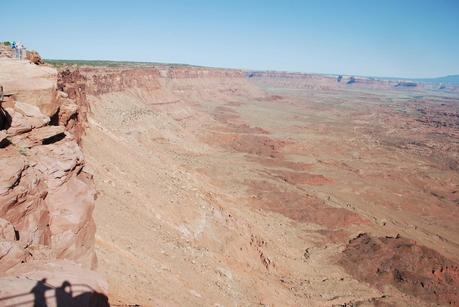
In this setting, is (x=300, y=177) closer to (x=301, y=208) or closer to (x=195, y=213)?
(x=301, y=208)

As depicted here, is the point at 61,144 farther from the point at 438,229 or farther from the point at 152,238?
the point at 438,229

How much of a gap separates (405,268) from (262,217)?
12.1 metres

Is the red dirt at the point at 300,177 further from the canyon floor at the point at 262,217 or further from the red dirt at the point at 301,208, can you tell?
the red dirt at the point at 301,208

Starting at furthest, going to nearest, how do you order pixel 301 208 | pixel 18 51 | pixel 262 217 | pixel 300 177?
pixel 300 177, pixel 301 208, pixel 262 217, pixel 18 51

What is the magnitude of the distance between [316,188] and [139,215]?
103ft

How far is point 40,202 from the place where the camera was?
10094mm

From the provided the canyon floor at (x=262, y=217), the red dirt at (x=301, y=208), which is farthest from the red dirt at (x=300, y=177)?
the red dirt at (x=301, y=208)

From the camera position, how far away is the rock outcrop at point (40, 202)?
7586 mm

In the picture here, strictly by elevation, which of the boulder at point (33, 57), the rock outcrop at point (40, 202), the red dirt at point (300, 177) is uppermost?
the boulder at point (33, 57)

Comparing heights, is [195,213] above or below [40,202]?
below

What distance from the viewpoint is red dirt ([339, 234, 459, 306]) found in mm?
24781

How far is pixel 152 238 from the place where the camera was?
60.0ft

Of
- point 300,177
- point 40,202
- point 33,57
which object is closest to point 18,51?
point 33,57

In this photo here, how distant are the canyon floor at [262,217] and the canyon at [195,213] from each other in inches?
5.2
